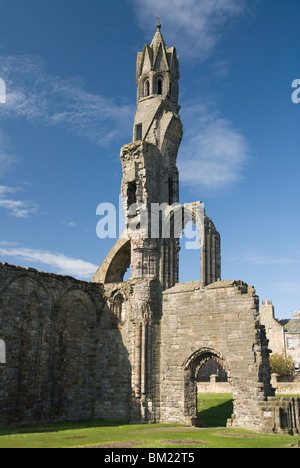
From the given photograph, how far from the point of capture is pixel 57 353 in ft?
69.6

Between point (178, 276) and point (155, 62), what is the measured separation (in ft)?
40.2

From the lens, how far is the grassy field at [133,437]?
1347 cm

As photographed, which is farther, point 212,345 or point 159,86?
point 159,86

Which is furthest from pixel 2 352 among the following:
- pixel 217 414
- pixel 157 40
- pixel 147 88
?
pixel 157 40

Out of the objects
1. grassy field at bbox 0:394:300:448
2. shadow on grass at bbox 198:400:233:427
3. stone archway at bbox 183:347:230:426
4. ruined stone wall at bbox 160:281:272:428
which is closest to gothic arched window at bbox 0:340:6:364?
grassy field at bbox 0:394:300:448

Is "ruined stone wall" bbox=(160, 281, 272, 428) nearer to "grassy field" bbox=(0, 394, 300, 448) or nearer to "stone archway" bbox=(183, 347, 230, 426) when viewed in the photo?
"stone archway" bbox=(183, 347, 230, 426)

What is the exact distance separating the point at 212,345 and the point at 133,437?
591cm

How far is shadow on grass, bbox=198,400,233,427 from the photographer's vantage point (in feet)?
72.1

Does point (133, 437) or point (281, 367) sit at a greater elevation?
point (281, 367)

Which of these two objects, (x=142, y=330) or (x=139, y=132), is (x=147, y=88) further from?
(x=142, y=330)

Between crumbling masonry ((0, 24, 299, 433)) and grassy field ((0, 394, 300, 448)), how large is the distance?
4.08 ft

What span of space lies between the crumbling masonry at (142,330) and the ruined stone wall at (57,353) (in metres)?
0.04
